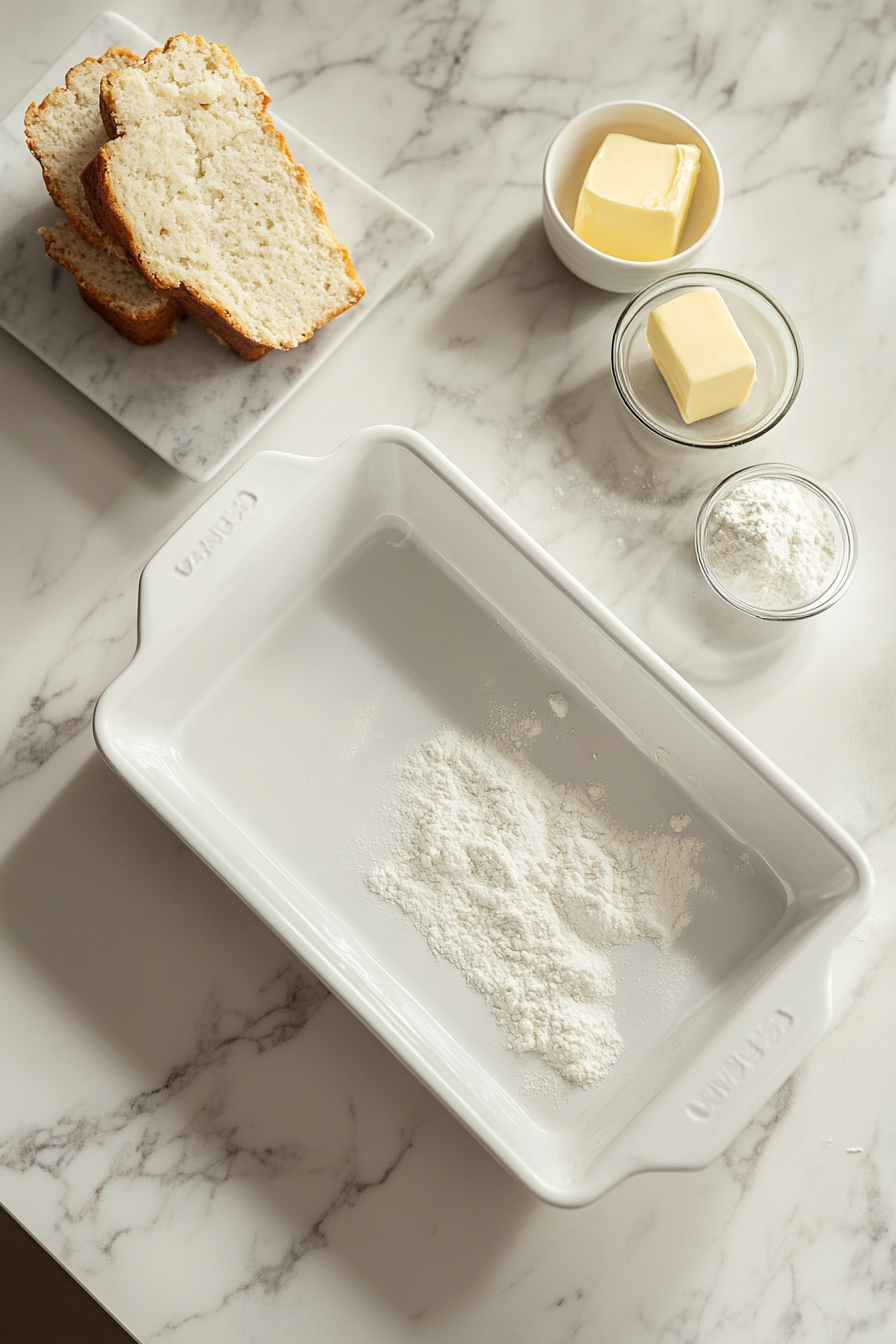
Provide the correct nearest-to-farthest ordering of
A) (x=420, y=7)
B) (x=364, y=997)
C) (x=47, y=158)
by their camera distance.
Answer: (x=364, y=997), (x=47, y=158), (x=420, y=7)

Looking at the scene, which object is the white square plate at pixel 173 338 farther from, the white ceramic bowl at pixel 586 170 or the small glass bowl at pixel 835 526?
the small glass bowl at pixel 835 526

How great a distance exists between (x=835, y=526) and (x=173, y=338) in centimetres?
70

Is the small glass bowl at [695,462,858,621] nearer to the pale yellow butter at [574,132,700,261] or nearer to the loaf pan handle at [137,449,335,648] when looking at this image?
the pale yellow butter at [574,132,700,261]

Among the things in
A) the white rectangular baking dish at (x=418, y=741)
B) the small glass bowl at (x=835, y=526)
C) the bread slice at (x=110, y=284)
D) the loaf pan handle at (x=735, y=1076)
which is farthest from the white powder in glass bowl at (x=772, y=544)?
the bread slice at (x=110, y=284)

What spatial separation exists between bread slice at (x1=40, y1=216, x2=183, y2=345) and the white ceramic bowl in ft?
1.31

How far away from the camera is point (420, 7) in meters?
1.05

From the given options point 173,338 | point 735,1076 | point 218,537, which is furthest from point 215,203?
point 735,1076

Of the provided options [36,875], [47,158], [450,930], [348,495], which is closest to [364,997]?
[450,930]

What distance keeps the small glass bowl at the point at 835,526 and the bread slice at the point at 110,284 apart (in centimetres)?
58

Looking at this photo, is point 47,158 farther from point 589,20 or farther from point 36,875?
point 36,875

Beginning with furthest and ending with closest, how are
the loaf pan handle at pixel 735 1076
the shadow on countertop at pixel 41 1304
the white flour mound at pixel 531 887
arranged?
the shadow on countertop at pixel 41 1304, the white flour mound at pixel 531 887, the loaf pan handle at pixel 735 1076

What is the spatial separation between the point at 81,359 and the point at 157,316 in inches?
3.9

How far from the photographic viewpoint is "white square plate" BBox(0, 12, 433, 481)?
0.97m

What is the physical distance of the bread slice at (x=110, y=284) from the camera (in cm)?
93
